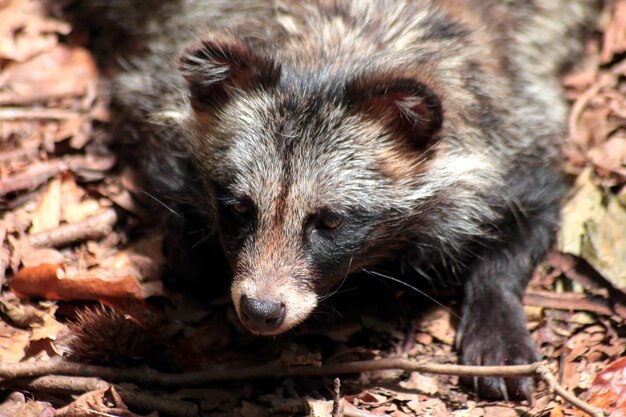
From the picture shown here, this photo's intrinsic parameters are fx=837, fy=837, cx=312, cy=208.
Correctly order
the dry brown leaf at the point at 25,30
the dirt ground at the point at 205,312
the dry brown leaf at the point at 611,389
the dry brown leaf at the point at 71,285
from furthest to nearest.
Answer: the dry brown leaf at the point at 25,30, the dry brown leaf at the point at 71,285, the dirt ground at the point at 205,312, the dry brown leaf at the point at 611,389

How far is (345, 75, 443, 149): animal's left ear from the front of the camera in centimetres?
512

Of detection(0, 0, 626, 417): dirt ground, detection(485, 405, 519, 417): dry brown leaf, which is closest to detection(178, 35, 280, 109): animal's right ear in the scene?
detection(0, 0, 626, 417): dirt ground

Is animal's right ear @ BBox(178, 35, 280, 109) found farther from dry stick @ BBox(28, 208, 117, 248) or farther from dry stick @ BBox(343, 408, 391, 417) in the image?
dry stick @ BBox(343, 408, 391, 417)

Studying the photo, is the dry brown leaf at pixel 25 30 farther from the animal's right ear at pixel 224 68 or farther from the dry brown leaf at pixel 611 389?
the dry brown leaf at pixel 611 389

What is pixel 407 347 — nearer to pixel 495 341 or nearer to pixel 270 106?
pixel 495 341

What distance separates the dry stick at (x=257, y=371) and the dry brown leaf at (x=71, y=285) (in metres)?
0.70

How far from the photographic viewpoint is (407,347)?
617 centimetres

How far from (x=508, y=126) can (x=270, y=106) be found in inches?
77.2

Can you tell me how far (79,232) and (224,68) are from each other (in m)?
2.15

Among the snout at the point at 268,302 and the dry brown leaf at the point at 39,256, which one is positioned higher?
the dry brown leaf at the point at 39,256

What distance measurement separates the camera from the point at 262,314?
496cm

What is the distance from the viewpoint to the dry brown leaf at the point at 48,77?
7895 mm

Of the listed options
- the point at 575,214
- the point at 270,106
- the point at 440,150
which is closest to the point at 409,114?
the point at 440,150

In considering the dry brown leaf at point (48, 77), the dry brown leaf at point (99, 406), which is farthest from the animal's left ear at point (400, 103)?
the dry brown leaf at point (48, 77)
